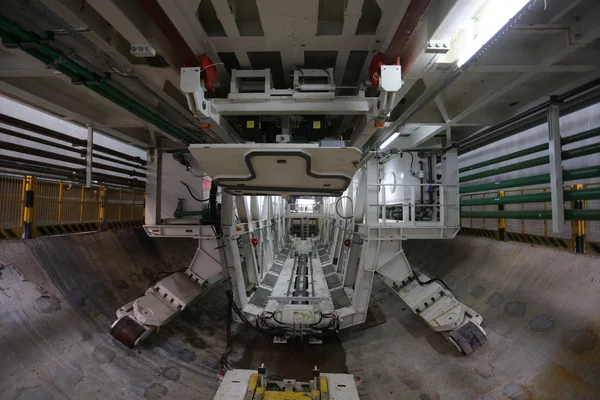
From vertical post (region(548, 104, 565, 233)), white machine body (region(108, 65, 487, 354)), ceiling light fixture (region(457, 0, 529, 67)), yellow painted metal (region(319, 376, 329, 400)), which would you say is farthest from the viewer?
vertical post (region(548, 104, 565, 233))

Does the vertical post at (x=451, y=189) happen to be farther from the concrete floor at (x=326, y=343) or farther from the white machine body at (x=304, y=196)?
the concrete floor at (x=326, y=343)

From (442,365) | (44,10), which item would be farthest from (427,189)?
(44,10)

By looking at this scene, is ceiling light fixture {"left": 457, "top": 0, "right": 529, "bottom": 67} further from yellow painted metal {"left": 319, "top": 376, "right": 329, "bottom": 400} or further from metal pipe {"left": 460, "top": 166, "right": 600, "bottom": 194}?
yellow painted metal {"left": 319, "top": 376, "right": 329, "bottom": 400}

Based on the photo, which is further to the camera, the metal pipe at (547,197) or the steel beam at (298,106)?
the metal pipe at (547,197)

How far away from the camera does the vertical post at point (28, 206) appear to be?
198 inches

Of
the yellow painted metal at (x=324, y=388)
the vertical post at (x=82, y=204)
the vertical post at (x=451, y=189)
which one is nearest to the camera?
the yellow painted metal at (x=324, y=388)

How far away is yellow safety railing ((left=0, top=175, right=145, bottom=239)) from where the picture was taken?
483 cm

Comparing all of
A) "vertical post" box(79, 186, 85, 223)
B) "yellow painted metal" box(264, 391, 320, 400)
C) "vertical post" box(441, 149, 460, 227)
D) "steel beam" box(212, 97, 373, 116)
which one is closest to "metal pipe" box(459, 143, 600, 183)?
"vertical post" box(441, 149, 460, 227)

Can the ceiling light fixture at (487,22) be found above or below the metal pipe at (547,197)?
above

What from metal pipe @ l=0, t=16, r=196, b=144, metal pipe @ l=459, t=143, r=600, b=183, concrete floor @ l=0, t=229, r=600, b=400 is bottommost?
concrete floor @ l=0, t=229, r=600, b=400

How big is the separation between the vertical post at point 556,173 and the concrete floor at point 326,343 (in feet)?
3.54

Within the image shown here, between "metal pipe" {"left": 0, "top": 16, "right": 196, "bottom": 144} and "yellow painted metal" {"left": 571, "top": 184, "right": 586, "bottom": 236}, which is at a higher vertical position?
"metal pipe" {"left": 0, "top": 16, "right": 196, "bottom": 144}

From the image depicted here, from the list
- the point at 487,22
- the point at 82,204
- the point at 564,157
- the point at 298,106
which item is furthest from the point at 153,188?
the point at 564,157

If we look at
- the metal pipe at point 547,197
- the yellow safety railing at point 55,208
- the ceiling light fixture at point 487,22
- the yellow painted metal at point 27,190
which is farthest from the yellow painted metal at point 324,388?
the yellow painted metal at point 27,190
